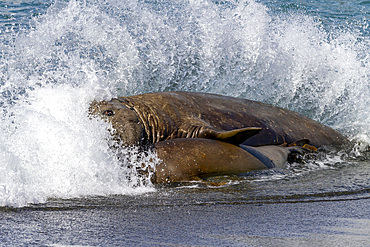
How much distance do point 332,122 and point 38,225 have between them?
23.7 ft

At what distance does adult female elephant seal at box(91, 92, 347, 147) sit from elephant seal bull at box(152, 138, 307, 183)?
0.18 m

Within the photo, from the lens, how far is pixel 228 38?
10.9 meters

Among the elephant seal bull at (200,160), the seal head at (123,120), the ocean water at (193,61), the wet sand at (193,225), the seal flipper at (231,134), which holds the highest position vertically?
the ocean water at (193,61)

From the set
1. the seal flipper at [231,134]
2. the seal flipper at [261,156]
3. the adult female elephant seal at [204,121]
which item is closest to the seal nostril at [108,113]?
the adult female elephant seal at [204,121]

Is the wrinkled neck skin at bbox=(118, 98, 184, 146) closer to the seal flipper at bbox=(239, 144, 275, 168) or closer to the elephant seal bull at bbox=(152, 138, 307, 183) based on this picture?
the elephant seal bull at bbox=(152, 138, 307, 183)

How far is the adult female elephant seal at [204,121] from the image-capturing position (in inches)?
227

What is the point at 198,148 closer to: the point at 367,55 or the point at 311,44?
the point at 311,44

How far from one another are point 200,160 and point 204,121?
3.55 ft

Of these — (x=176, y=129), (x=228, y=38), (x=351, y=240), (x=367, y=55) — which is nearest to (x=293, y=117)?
(x=176, y=129)

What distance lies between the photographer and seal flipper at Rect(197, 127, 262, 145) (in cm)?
560

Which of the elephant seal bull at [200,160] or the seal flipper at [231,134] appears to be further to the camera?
the seal flipper at [231,134]

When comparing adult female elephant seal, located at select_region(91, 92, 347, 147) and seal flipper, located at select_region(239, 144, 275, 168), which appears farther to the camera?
seal flipper, located at select_region(239, 144, 275, 168)

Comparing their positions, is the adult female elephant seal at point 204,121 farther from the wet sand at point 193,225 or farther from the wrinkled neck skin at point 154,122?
the wet sand at point 193,225

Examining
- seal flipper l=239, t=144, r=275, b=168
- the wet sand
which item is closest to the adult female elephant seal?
seal flipper l=239, t=144, r=275, b=168
